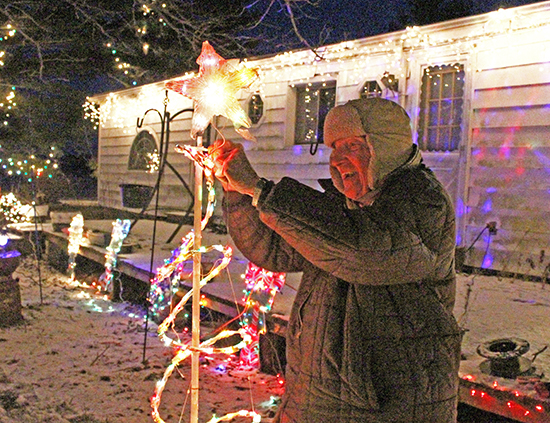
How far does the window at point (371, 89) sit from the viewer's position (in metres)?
8.75

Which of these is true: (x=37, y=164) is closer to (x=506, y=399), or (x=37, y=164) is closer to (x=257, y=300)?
(x=257, y=300)

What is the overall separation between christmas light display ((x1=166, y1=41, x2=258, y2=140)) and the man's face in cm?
38

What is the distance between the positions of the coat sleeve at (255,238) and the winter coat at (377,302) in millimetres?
197

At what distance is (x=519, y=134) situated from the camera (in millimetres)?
6895

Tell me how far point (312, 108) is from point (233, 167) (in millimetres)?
8780

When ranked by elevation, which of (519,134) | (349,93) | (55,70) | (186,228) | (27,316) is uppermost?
(55,70)

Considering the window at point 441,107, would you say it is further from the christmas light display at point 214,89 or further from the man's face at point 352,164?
the man's face at point 352,164

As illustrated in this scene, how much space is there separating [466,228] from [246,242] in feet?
21.2

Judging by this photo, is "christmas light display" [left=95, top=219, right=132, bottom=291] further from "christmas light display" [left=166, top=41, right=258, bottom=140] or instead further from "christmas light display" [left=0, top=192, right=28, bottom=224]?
"christmas light display" [left=0, top=192, right=28, bottom=224]

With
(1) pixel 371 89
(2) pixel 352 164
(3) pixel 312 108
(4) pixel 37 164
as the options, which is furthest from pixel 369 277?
(4) pixel 37 164

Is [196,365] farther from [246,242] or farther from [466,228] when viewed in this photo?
[466,228]

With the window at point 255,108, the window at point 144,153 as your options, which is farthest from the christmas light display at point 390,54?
the window at point 144,153

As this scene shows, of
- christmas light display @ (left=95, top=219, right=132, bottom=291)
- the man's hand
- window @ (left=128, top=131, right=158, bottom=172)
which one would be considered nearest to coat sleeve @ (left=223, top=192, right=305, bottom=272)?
the man's hand

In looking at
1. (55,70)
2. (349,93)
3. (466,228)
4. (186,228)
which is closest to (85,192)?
(55,70)
